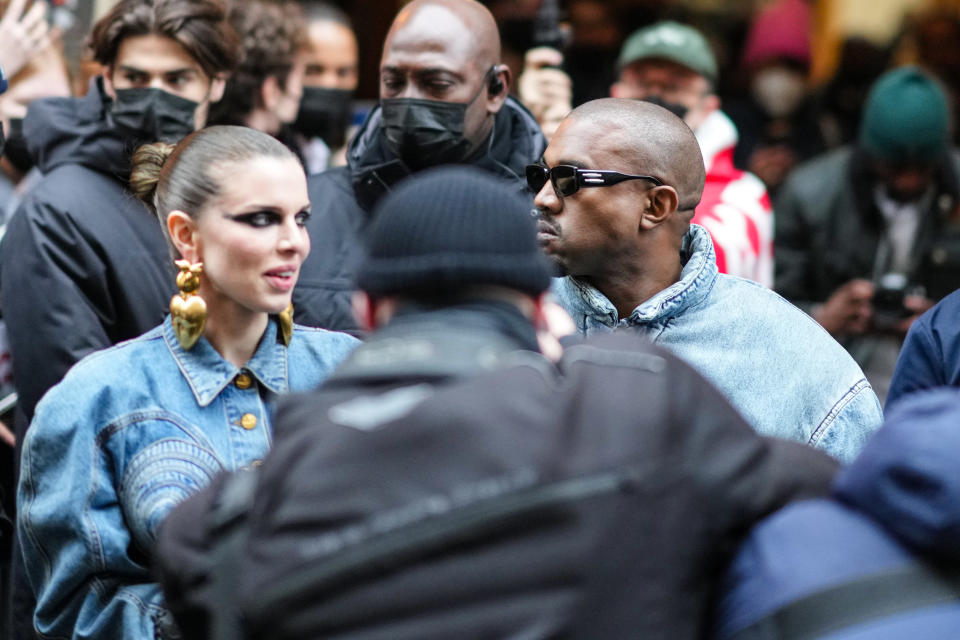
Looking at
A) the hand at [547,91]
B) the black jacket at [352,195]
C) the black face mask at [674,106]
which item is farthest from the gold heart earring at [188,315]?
the black face mask at [674,106]

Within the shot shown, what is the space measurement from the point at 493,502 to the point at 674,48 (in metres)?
3.95

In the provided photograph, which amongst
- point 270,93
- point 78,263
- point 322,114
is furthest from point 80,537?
point 322,114

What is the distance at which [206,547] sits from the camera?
2041 mm

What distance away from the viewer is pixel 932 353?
3.40m

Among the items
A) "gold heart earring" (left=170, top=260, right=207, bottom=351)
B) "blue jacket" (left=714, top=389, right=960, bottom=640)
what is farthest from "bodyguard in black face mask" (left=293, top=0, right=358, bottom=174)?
"blue jacket" (left=714, top=389, right=960, bottom=640)

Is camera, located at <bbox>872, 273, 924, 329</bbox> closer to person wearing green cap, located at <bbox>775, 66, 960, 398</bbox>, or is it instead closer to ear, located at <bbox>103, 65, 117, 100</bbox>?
person wearing green cap, located at <bbox>775, 66, 960, 398</bbox>

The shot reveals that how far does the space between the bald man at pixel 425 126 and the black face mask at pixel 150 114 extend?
1.57ft

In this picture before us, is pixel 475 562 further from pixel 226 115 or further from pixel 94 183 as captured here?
pixel 226 115

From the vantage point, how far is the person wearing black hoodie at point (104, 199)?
3.62 m

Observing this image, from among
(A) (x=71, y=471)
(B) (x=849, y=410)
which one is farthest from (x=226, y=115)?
(B) (x=849, y=410)

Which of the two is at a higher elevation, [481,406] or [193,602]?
[481,406]

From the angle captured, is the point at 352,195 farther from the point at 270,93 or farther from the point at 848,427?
the point at 848,427

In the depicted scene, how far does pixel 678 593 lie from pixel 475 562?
30 centimetres

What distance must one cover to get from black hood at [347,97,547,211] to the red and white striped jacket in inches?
25.7
